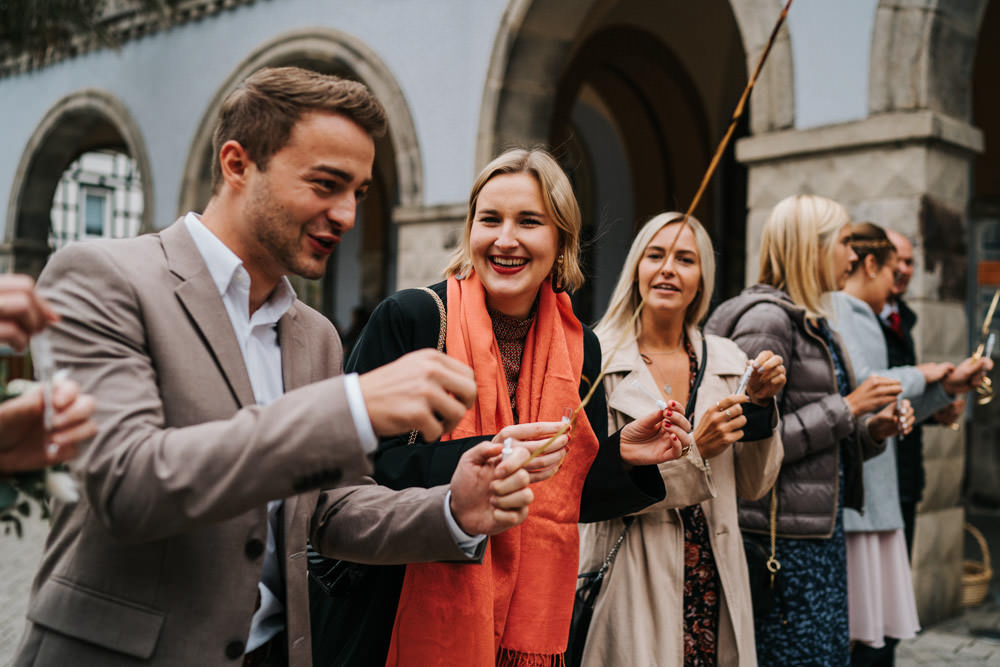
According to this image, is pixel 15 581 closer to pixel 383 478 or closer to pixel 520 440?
pixel 383 478

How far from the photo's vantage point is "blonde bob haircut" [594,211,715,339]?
10.6ft

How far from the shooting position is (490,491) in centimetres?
169

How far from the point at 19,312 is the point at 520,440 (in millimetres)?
1028

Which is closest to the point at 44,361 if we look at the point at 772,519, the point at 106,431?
the point at 106,431

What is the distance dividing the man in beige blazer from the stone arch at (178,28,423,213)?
709 centimetres

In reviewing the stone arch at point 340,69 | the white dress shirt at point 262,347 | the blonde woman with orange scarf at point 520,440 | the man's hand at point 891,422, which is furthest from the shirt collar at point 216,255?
Answer: the stone arch at point 340,69

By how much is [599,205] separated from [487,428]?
11.1 metres

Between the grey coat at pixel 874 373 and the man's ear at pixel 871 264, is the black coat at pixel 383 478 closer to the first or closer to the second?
the grey coat at pixel 874 373

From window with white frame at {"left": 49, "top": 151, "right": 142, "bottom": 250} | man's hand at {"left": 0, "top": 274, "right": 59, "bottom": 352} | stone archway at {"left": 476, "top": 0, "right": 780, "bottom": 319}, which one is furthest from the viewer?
window with white frame at {"left": 49, "top": 151, "right": 142, "bottom": 250}

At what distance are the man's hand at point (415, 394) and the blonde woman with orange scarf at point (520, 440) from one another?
0.58 meters

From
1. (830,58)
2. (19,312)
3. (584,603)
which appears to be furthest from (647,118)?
(19,312)

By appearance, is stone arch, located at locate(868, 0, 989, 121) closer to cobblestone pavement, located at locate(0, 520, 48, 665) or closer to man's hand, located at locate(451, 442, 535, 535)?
man's hand, located at locate(451, 442, 535, 535)

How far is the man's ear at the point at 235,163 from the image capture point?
158 centimetres

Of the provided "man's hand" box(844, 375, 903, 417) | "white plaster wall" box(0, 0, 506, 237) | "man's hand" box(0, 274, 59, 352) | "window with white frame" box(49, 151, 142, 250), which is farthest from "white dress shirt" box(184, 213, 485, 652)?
"window with white frame" box(49, 151, 142, 250)
